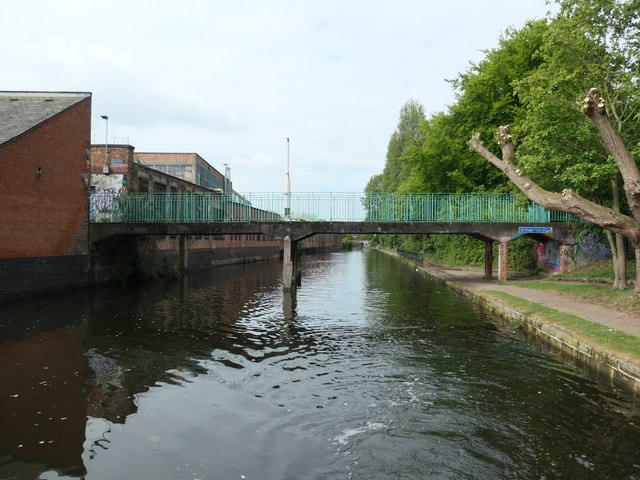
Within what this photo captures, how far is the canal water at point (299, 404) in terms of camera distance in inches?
215

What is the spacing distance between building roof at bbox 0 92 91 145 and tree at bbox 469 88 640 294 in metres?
17.6

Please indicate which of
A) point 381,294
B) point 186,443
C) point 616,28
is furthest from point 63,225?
point 616,28

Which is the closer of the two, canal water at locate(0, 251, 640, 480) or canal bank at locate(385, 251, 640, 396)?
canal water at locate(0, 251, 640, 480)

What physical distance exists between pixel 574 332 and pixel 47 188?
1951 cm

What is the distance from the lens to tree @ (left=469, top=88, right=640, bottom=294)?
11828 mm

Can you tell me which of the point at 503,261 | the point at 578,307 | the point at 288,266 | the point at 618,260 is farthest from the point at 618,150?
the point at 288,266

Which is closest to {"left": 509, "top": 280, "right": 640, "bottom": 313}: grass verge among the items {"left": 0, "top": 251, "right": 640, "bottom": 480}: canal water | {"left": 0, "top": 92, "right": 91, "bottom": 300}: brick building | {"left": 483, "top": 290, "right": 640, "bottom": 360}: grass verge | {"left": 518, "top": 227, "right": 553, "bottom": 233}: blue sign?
{"left": 483, "top": 290, "right": 640, "bottom": 360}: grass verge

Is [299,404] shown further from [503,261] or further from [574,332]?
[503,261]

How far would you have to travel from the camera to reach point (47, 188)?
19.4m

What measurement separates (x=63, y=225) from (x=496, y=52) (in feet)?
87.6

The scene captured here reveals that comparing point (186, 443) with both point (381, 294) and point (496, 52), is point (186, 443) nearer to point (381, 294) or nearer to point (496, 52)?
point (381, 294)

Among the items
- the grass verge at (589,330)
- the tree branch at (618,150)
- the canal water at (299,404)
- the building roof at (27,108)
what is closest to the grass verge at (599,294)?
the grass verge at (589,330)

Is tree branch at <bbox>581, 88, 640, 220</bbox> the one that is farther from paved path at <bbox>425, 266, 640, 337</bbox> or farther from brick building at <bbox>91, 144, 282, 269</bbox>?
brick building at <bbox>91, 144, 282, 269</bbox>

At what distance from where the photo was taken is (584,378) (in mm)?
8727
